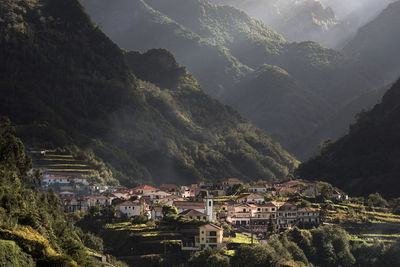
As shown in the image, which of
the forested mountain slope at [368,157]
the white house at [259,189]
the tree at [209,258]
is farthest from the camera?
the forested mountain slope at [368,157]

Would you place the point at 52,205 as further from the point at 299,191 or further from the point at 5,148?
the point at 299,191

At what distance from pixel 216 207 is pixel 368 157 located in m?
65.3

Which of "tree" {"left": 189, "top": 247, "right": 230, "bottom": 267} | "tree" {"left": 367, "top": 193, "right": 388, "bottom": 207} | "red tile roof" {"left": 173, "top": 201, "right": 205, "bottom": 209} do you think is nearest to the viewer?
"tree" {"left": 189, "top": 247, "right": 230, "bottom": 267}

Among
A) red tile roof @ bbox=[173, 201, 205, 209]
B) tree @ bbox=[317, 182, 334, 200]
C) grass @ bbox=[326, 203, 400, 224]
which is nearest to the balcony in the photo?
red tile roof @ bbox=[173, 201, 205, 209]

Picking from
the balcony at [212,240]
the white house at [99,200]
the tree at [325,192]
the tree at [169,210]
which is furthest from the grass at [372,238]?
the white house at [99,200]

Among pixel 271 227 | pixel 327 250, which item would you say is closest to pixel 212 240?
pixel 271 227

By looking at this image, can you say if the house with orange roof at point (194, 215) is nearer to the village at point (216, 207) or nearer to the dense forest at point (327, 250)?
the village at point (216, 207)

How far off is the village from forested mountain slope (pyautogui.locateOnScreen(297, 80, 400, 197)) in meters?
19.5

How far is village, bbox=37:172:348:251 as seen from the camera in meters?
96.4

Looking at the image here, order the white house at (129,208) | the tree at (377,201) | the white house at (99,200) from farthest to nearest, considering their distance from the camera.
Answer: the tree at (377,201)
the white house at (99,200)
the white house at (129,208)

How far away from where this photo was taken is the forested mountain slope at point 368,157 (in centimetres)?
15625

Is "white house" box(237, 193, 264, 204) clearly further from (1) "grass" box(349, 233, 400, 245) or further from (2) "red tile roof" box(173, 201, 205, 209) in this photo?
(1) "grass" box(349, 233, 400, 245)

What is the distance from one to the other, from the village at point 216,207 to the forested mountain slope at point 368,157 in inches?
767

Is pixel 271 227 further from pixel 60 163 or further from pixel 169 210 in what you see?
pixel 60 163
